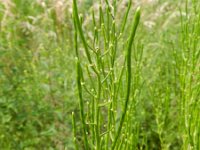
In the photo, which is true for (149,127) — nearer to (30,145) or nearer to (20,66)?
(30,145)

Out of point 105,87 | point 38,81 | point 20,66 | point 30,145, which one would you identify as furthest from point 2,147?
point 105,87

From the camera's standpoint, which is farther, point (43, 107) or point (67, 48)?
point (67, 48)

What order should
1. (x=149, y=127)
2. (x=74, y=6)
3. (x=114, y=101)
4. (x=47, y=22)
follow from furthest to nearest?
(x=47, y=22) < (x=149, y=127) < (x=114, y=101) < (x=74, y=6)

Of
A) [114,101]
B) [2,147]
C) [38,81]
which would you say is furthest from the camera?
[38,81]

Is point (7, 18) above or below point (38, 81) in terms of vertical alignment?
above

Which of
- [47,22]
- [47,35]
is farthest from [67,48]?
[47,22]

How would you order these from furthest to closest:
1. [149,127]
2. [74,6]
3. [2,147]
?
[149,127], [2,147], [74,6]

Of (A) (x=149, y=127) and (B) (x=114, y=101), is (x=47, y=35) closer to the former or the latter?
(A) (x=149, y=127)

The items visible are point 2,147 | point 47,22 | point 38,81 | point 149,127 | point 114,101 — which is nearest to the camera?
point 114,101

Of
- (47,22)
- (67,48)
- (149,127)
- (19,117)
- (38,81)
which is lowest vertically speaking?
(149,127)
